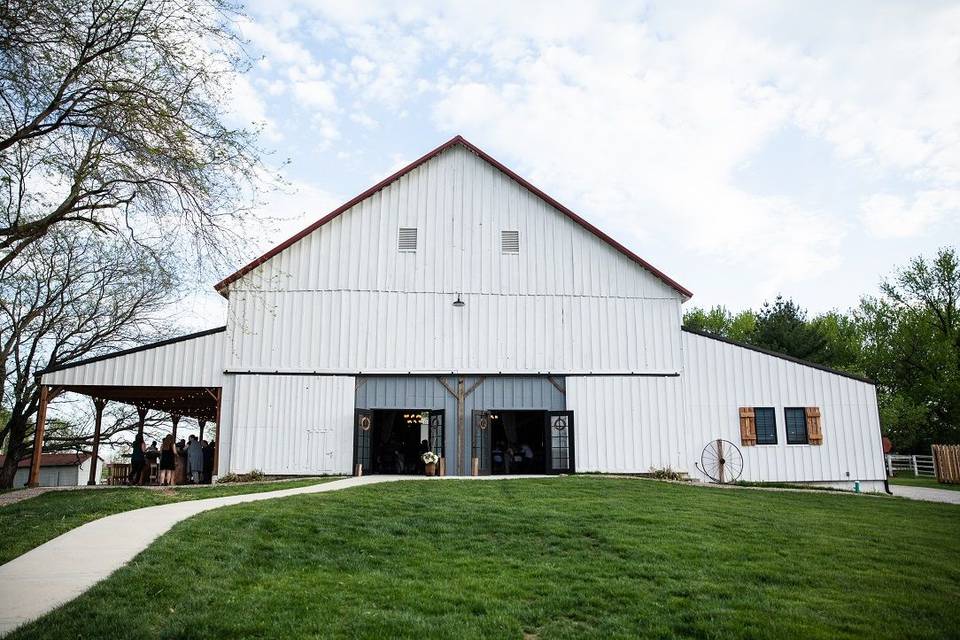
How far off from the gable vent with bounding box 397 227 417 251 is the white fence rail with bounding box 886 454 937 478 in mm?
24232

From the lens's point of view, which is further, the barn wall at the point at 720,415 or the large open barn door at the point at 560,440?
the barn wall at the point at 720,415

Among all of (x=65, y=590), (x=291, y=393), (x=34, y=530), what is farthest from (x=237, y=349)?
(x=65, y=590)

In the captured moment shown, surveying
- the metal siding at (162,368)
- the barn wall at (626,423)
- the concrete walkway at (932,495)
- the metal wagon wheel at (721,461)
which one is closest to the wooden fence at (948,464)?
the concrete walkway at (932,495)

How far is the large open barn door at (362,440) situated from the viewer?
1897 cm

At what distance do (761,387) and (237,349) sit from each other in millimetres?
14877

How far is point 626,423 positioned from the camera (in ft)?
64.8

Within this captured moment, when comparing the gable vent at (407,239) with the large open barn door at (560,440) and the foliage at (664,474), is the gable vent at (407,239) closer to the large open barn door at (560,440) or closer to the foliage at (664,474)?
the large open barn door at (560,440)

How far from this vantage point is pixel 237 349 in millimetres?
19266

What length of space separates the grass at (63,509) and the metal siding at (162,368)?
11.4 feet

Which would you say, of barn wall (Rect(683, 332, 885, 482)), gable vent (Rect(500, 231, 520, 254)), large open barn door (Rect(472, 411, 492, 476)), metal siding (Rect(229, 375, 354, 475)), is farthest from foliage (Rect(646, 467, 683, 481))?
metal siding (Rect(229, 375, 354, 475))

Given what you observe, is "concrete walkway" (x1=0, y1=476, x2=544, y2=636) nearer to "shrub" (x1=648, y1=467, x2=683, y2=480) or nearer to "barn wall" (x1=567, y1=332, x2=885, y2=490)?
"barn wall" (x1=567, y1=332, x2=885, y2=490)

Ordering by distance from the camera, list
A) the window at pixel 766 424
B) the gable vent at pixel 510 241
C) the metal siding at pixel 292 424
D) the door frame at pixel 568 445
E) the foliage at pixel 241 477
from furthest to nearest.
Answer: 1. the gable vent at pixel 510 241
2. the window at pixel 766 424
3. the door frame at pixel 568 445
4. the metal siding at pixel 292 424
5. the foliage at pixel 241 477

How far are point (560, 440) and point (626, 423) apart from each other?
1.93 m

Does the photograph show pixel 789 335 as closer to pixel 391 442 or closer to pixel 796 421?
pixel 796 421
